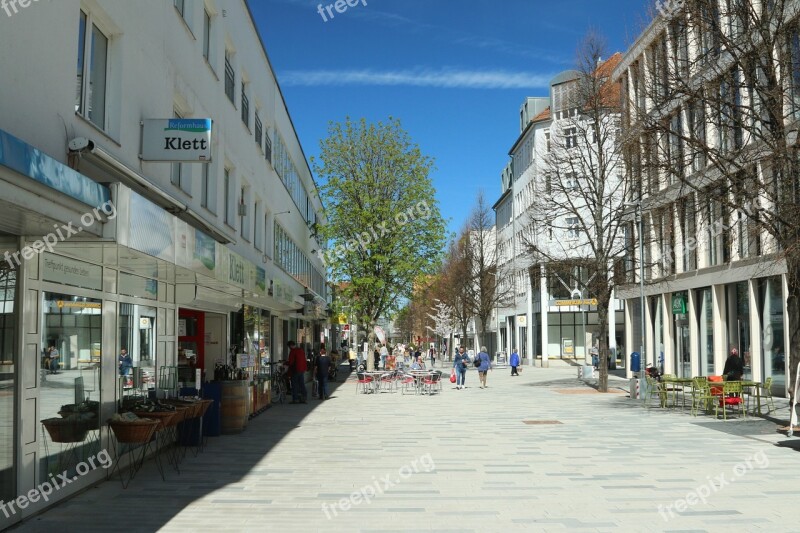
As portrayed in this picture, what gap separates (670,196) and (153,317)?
81.5 ft

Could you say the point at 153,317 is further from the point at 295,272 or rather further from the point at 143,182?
the point at 295,272

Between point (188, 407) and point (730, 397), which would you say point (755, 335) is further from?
point (188, 407)

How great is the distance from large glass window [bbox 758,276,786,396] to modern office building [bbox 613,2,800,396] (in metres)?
0.03

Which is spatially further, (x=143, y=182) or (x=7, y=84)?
(x=143, y=182)

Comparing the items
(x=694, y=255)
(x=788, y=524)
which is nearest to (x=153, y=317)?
(x=788, y=524)

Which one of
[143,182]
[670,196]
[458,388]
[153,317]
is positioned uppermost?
[670,196]

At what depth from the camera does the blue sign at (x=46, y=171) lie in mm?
5629

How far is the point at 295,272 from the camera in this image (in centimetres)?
3916

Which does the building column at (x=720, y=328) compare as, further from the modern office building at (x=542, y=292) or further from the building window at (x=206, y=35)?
the building window at (x=206, y=35)

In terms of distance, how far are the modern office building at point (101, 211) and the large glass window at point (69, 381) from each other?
0.03 m

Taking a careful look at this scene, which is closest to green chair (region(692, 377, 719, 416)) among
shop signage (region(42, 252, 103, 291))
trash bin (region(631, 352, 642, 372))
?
shop signage (region(42, 252, 103, 291))

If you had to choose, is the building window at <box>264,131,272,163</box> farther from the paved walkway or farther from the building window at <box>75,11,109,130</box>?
the building window at <box>75,11,109,130</box>

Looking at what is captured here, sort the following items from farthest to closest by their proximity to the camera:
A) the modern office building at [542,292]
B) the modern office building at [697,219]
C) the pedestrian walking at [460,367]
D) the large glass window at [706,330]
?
the modern office building at [542,292] < the pedestrian walking at [460,367] < the large glass window at [706,330] < the modern office building at [697,219]

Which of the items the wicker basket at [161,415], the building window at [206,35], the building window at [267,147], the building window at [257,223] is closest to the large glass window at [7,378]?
the wicker basket at [161,415]
